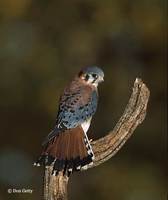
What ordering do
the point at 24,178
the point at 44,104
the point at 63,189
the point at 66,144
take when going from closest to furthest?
the point at 63,189
the point at 66,144
the point at 24,178
the point at 44,104

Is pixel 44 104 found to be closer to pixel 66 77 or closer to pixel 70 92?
pixel 66 77

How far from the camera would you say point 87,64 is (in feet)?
32.2

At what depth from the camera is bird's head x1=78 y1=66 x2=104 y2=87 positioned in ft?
19.0

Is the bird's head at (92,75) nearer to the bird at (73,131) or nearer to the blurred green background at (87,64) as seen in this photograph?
the bird at (73,131)

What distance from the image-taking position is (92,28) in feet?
34.4

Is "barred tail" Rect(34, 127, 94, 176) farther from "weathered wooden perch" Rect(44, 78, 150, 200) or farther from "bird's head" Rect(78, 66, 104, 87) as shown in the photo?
"bird's head" Rect(78, 66, 104, 87)

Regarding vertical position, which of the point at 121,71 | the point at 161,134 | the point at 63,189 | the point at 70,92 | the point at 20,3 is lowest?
the point at 63,189

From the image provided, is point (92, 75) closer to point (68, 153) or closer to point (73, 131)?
point (73, 131)

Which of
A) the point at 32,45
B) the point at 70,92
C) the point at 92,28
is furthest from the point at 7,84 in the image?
the point at 70,92

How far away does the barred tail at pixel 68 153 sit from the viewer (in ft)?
17.2

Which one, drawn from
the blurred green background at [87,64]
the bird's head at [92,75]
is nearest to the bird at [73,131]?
the bird's head at [92,75]

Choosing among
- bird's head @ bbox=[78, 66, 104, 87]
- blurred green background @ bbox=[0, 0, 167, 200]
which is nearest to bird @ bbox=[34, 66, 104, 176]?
bird's head @ bbox=[78, 66, 104, 87]

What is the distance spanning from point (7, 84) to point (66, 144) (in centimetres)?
473

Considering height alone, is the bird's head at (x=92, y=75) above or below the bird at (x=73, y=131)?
above
